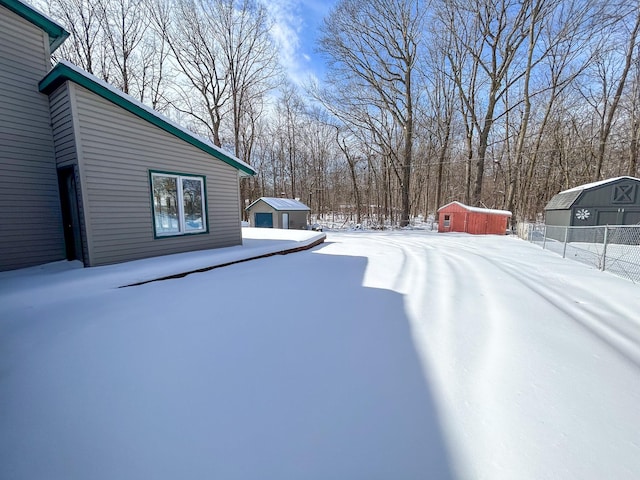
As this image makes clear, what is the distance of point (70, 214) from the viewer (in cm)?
479

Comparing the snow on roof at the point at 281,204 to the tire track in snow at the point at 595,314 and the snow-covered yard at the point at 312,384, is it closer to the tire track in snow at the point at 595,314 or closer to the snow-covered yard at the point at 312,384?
the snow-covered yard at the point at 312,384

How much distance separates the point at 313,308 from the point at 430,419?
175 centimetres

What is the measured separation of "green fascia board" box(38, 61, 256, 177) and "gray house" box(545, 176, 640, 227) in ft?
48.3

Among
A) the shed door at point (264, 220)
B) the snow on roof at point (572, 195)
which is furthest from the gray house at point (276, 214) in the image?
the snow on roof at point (572, 195)

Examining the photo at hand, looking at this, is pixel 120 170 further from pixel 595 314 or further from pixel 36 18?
pixel 595 314

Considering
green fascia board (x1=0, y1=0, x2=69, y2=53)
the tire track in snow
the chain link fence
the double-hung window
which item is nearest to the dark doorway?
the double-hung window

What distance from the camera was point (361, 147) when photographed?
21812 millimetres

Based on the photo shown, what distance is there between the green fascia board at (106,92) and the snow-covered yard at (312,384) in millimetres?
2988

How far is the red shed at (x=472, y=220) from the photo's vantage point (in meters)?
14.7

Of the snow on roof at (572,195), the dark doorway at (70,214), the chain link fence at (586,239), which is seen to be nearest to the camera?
the dark doorway at (70,214)

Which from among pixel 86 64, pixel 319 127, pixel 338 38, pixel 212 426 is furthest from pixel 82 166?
pixel 319 127

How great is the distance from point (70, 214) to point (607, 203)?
1776cm

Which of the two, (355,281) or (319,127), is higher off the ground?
(319,127)

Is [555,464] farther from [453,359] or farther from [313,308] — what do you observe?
[313,308]
